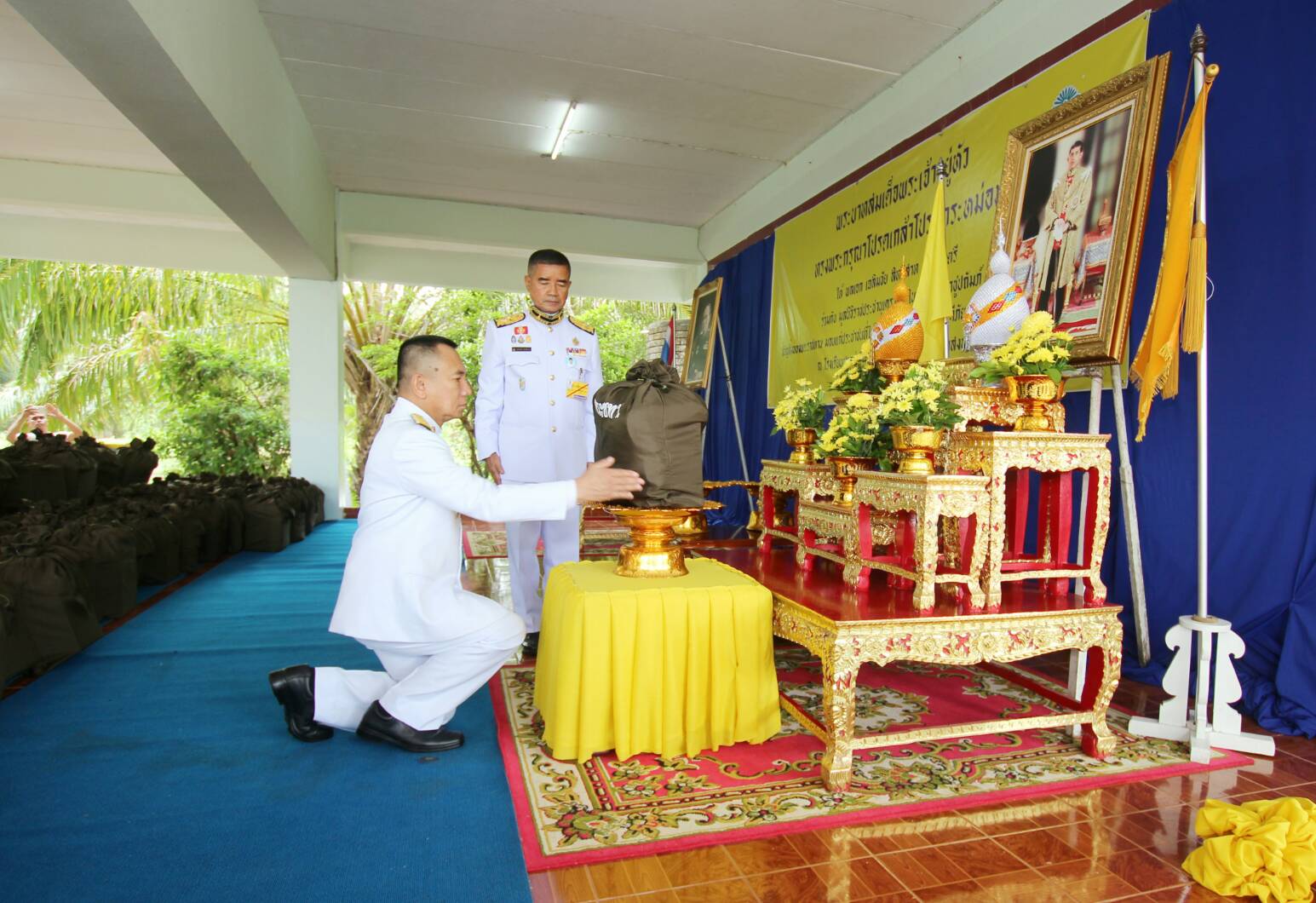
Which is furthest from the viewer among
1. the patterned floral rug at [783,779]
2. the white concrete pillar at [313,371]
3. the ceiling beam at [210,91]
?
the white concrete pillar at [313,371]

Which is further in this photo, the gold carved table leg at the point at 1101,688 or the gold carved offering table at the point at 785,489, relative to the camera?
the gold carved offering table at the point at 785,489

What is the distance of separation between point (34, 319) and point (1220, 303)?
12.9 m

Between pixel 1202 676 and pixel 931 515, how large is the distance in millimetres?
999

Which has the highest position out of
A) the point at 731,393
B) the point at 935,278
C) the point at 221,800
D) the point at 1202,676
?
the point at 935,278

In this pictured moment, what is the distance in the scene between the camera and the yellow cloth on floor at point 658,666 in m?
2.07

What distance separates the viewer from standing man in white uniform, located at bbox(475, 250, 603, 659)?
3.35m

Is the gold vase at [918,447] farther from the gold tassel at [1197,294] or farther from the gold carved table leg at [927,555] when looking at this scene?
the gold tassel at [1197,294]

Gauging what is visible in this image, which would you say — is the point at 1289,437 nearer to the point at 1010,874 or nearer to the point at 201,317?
the point at 1010,874

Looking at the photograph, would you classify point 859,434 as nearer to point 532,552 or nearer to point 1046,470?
point 1046,470

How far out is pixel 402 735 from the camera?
85.4 inches

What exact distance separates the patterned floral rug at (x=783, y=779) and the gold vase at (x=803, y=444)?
0.88m

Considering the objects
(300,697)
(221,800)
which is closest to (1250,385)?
(300,697)

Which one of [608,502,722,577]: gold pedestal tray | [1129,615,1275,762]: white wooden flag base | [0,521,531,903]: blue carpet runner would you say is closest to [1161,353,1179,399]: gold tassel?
[1129,615,1275,762]: white wooden flag base

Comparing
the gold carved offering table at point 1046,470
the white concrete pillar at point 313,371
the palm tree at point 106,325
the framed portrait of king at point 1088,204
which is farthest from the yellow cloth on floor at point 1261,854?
the palm tree at point 106,325
